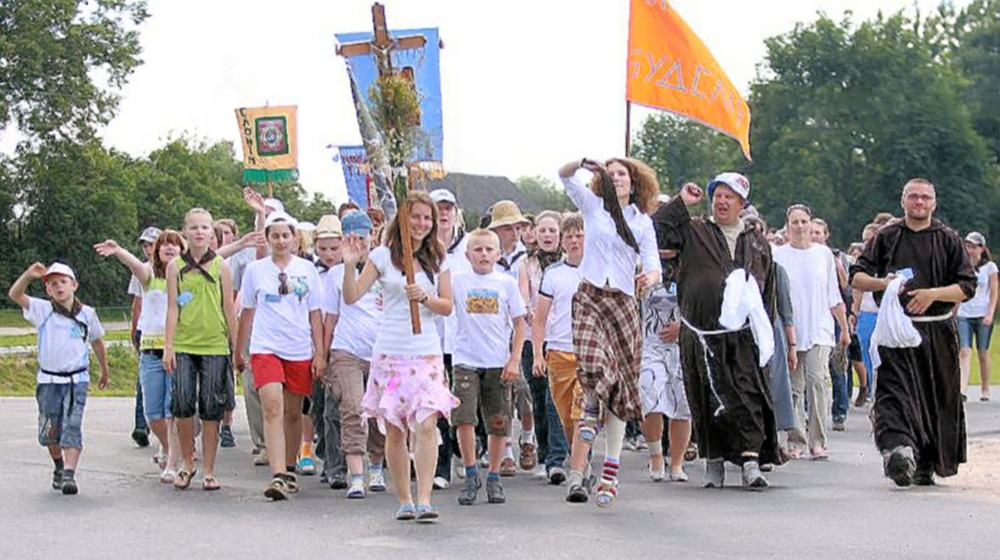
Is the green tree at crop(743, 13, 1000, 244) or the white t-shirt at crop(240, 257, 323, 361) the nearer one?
the white t-shirt at crop(240, 257, 323, 361)

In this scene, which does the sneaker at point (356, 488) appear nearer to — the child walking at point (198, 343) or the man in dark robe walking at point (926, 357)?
the child walking at point (198, 343)

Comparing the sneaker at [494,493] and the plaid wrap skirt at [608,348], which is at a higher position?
the plaid wrap skirt at [608,348]

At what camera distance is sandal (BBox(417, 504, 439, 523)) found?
9.53 meters

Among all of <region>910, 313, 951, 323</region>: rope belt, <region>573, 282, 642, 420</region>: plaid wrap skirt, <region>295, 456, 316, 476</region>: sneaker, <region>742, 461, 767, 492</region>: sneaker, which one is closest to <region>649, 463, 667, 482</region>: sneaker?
<region>742, 461, 767, 492</region>: sneaker

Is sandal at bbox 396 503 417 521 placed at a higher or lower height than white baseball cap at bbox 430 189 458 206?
lower

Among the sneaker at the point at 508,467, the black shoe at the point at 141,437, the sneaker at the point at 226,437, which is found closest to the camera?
the sneaker at the point at 508,467

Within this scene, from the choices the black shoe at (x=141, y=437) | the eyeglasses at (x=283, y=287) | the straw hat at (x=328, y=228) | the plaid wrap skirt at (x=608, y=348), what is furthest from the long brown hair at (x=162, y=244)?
the plaid wrap skirt at (x=608, y=348)

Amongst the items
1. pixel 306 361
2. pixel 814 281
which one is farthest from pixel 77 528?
pixel 814 281

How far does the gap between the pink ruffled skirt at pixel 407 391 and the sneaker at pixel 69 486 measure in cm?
246

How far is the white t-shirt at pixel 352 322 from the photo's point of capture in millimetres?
11266

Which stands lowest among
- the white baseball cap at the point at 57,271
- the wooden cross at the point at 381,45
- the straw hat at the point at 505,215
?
the white baseball cap at the point at 57,271

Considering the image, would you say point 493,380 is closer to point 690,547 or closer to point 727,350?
point 727,350

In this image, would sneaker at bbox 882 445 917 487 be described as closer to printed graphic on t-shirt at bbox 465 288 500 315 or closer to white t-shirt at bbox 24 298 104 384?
printed graphic on t-shirt at bbox 465 288 500 315

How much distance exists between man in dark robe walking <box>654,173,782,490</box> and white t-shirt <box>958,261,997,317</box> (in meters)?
10.0
